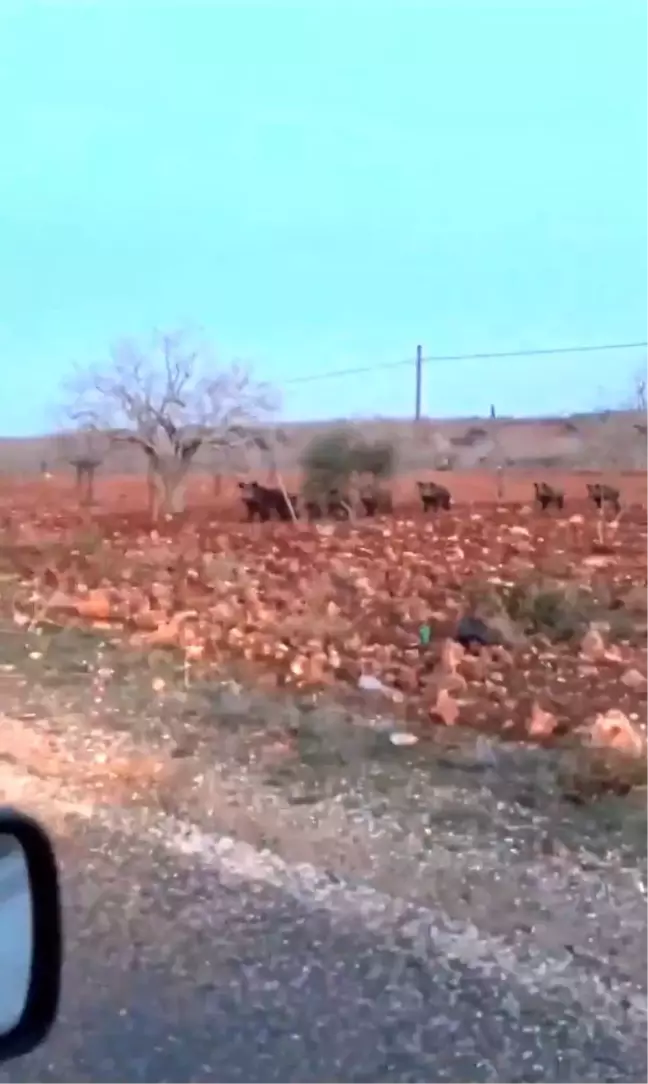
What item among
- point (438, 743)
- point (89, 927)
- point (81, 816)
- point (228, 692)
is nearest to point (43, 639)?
point (228, 692)

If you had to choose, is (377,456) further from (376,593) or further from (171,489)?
(171,489)

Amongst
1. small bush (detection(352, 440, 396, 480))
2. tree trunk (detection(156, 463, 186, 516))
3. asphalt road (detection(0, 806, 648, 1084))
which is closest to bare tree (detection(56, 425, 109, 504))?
tree trunk (detection(156, 463, 186, 516))

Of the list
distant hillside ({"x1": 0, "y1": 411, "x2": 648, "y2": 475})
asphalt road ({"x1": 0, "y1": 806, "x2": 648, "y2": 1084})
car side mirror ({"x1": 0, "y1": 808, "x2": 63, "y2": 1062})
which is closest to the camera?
car side mirror ({"x1": 0, "y1": 808, "x2": 63, "y2": 1062})

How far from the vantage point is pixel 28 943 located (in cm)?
119

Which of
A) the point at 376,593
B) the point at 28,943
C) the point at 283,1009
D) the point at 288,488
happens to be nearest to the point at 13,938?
the point at 28,943

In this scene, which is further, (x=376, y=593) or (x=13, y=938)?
(x=376, y=593)

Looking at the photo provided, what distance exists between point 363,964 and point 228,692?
1158mm

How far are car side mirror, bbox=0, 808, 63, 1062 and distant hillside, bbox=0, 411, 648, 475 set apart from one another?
6.82 ft

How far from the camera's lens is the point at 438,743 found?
2.77 meters

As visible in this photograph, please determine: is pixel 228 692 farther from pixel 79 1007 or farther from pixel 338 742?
pixel 79 1007

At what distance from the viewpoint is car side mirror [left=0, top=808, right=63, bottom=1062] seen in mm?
1123

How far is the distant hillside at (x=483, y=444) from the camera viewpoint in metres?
3.11

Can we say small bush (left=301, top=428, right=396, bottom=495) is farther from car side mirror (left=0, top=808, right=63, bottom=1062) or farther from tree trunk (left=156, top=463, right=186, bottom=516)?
car side mirror (left=0, top=808, right=63, bottom=1062)

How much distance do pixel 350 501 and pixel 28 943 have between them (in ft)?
6.87
